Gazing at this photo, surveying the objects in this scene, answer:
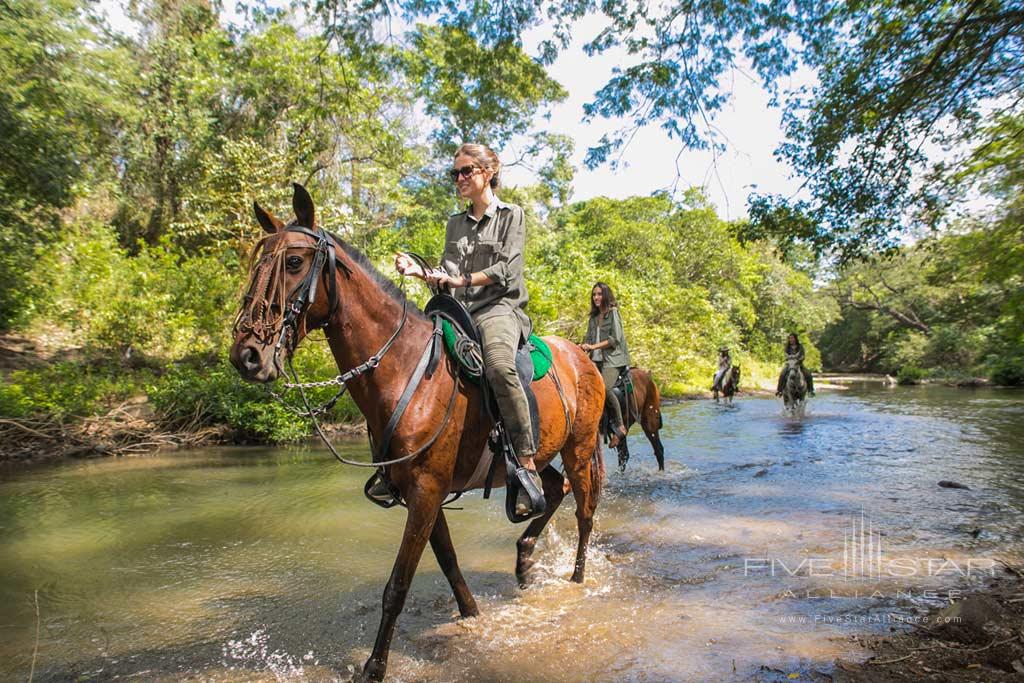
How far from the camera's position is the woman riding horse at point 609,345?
26.0 feet

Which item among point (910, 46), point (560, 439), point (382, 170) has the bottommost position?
point (560, 439)

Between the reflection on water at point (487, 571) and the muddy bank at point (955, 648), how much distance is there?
0.21 metres

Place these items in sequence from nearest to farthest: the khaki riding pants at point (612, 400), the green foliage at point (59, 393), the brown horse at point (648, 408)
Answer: the khaki riding pants at point (612, 400) → the brown horse at point (648, 408) → the green foliage at point (59, 393)

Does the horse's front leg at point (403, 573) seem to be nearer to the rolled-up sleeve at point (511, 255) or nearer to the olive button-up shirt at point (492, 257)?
the olive button-up shirt at point (492, 257)

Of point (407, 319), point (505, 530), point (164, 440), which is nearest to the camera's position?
point (407, 319)

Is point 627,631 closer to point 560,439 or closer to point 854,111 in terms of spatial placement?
point 560,439

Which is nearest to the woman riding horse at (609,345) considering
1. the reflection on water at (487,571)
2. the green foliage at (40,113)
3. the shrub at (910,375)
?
the reflection on water at (487,571)

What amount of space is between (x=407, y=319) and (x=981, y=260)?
10717mm

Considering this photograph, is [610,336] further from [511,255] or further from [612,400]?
[511,255]

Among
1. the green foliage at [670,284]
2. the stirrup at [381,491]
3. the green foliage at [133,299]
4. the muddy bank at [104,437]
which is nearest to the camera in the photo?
the stirrup at [381,491]

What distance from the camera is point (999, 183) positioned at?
344 inches

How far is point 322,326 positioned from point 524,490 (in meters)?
1.62

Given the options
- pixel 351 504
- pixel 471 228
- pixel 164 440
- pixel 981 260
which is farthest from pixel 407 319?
pixel 981 260

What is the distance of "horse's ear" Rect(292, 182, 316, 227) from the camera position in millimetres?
2793
